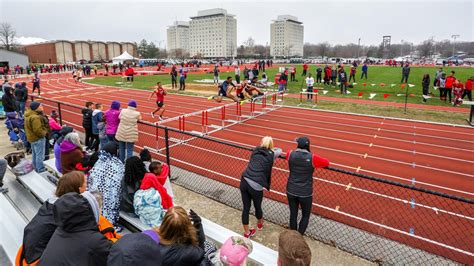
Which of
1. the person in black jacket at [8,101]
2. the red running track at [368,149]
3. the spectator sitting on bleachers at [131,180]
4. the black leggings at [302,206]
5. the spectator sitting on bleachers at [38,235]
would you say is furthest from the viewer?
the person in black jacket at [8,101]

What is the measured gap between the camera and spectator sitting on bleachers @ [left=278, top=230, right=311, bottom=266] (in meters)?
2.24

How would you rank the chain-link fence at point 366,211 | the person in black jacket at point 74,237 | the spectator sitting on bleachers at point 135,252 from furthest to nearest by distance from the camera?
the chain-link fence at point 366,211 < the person in black jacket at point 74,237 < the spectator sitting on bleachers at point 135,252

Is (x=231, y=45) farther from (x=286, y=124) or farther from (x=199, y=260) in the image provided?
(x=199, y=260)

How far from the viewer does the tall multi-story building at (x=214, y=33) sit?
17125 cm

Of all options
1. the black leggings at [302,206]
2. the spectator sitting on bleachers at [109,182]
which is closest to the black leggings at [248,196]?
the black leggings at [302,206]

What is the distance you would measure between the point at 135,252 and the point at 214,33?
182 meters

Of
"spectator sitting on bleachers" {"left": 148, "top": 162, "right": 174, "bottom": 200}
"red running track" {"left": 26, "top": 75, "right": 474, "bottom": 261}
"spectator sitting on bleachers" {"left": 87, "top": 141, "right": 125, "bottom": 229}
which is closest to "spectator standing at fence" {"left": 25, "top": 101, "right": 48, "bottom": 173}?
"spectator sitting on bleachers" {"left": 87, "top": 141, "right": 125, "bottom": 229}

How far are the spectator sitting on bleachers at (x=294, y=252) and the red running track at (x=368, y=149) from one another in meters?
4.14

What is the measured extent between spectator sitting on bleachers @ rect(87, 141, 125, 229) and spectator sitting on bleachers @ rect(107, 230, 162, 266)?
2215 millimetres

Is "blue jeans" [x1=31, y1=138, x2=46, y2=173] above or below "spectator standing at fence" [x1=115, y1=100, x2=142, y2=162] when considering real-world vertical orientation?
below

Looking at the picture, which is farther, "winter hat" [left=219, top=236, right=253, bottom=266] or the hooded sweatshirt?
the hooded sweatshirt

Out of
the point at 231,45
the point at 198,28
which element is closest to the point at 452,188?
the point at 231,45

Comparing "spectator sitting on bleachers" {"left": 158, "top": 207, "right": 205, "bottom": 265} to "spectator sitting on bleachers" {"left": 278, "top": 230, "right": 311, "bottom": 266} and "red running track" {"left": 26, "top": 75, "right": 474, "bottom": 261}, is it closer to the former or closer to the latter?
"spectator sitting on bleachers" {"left": 278, "top": 230, "right": 311, "bottom": 266}

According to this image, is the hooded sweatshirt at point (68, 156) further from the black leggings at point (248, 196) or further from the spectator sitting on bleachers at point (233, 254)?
the spectator sitting on bleachers at point (233, 254)
